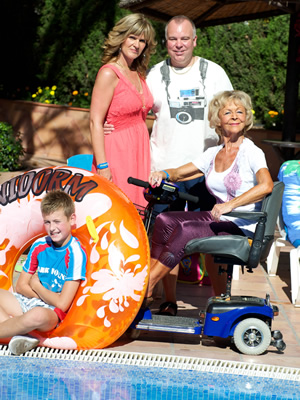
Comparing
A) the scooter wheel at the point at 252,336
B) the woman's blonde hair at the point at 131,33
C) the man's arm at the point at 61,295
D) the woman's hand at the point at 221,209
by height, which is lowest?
the scooter wheel at the point at 252,336

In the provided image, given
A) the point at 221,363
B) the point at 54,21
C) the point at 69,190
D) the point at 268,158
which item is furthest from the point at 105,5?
the point at 221,363

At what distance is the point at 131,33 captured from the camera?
453 cm

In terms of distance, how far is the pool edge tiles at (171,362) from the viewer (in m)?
3.80

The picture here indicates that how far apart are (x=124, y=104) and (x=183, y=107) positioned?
0.44 m

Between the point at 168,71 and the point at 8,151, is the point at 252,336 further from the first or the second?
the point at 8,151

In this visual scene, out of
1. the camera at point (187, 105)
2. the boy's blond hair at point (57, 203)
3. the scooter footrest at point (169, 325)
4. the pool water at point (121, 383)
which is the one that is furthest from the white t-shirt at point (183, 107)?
the pool water at point (121, 383)

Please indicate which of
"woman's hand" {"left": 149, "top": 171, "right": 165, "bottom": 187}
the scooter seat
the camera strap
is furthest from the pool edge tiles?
the camera strap

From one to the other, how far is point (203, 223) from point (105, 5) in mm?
7945

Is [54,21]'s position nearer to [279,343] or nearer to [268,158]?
[268,158]

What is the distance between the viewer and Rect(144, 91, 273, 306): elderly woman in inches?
164

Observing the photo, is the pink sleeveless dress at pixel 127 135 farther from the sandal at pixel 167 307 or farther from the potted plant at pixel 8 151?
A: the potted plant at pixel 8 151

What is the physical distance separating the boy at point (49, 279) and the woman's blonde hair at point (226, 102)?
43.7 inches

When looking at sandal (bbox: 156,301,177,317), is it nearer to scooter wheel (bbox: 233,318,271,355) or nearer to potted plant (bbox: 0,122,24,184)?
scooter wheel (bbox: 233,318,271,355)

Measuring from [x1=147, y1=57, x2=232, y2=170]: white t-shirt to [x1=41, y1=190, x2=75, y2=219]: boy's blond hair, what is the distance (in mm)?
1060
